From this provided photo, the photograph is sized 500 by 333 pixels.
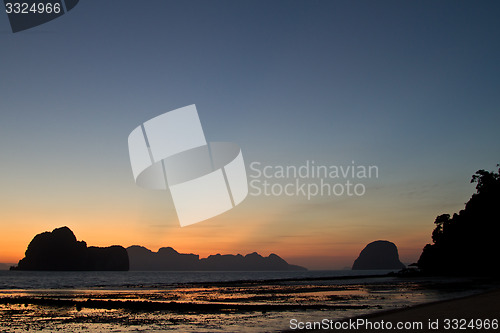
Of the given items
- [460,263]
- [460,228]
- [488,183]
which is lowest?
[460,263]

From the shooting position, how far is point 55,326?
18.0 m

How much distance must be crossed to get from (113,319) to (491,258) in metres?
87.5

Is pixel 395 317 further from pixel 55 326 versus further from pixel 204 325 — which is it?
pixel 55 326

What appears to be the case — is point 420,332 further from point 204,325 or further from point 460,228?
point 460,228

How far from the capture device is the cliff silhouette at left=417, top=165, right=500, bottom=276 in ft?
275

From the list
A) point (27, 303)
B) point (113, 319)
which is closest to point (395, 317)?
point (113, 319)

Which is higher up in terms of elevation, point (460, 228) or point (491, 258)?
point (460, 228)

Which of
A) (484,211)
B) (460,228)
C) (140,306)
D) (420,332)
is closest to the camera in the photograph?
(420,332)

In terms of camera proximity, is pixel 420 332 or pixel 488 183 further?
pixel 488 183

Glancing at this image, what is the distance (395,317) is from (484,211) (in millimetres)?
78886

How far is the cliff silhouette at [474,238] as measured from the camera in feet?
275

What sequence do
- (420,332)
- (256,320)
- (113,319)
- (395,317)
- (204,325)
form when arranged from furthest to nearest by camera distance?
1. (113,319)
2. (256,320)
3. (204,325)
4. (395,317)
5. (420,332)

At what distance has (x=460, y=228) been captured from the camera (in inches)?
3706

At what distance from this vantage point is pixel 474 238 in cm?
8800
